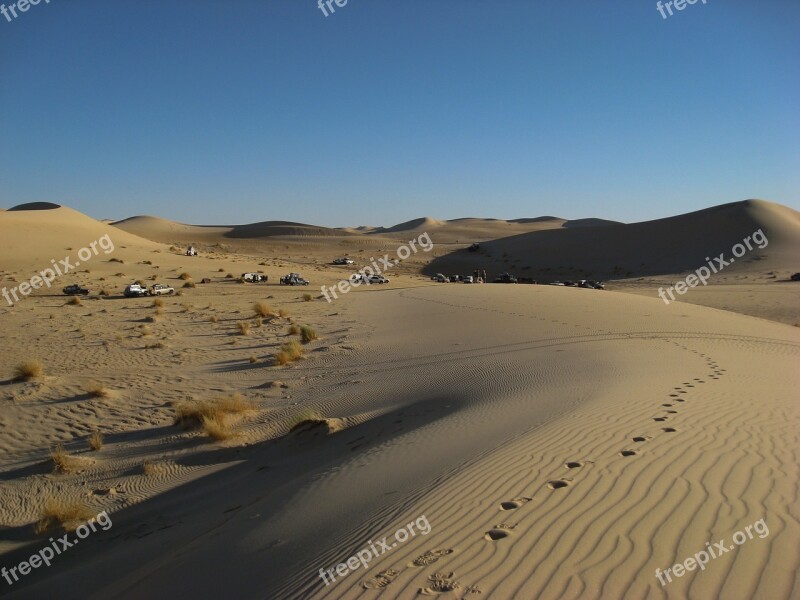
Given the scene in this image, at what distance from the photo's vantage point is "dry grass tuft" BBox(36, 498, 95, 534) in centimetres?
759

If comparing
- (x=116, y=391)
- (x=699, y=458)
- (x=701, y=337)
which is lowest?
(x=701, y=337)

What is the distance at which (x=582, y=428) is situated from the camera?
7504mm

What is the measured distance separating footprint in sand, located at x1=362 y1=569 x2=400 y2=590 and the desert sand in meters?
0.03

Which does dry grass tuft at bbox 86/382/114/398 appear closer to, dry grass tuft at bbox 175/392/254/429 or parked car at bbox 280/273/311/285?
dry grass tuft at bbox 175/392/254/429

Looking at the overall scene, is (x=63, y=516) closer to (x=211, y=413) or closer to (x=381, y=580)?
(x=211, y=413)

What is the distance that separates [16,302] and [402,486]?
27111 millimetres

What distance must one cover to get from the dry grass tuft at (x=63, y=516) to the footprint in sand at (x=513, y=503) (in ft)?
18.4

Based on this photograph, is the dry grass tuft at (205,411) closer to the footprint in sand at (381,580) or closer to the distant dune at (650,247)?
the footprint in sand at (381,580)

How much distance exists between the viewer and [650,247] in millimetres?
70688

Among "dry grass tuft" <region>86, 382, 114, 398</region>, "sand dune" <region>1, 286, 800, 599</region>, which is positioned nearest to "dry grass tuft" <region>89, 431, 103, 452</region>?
"sand dune" <region>1, 286, 800, 599</region>

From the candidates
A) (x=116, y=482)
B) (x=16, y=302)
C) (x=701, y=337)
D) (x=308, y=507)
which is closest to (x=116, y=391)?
(x=116, y=482)

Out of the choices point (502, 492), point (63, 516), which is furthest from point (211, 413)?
point (502, 492)

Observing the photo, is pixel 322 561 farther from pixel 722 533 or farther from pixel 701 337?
pixel 701 337

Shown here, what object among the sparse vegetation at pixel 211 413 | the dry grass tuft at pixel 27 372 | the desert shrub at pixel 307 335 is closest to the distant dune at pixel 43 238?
the desert shrub at pixel 307 335
